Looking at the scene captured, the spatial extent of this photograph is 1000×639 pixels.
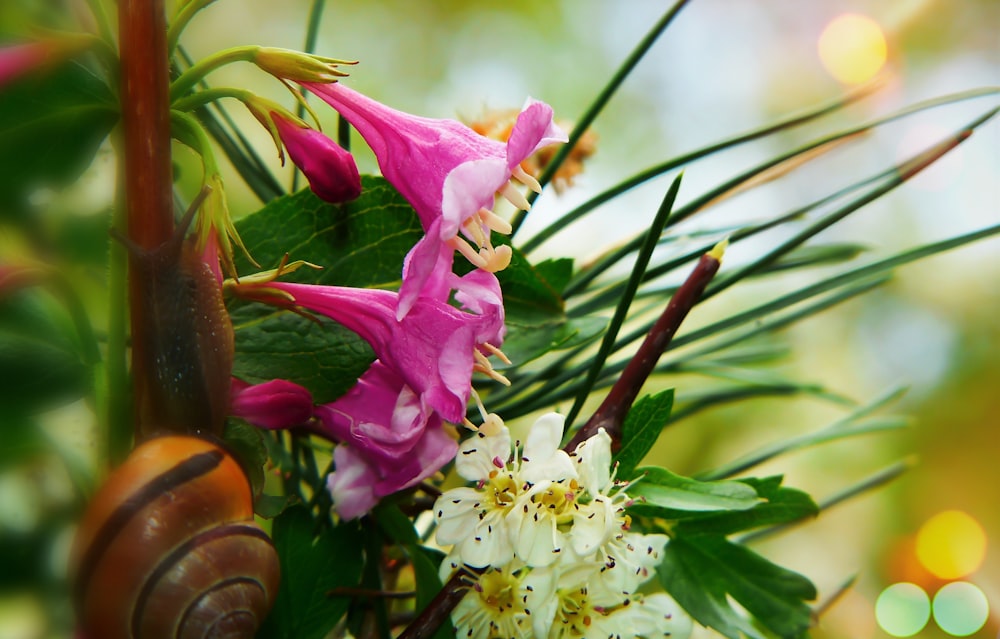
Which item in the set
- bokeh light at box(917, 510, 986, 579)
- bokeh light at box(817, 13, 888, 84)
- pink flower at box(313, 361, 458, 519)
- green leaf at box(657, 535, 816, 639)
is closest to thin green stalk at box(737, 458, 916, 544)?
green leaf at box(657, 535, 816, 639)

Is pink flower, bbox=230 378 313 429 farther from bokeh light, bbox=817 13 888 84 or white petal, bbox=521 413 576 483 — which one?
bokeh light, bbox=817 13 888 84

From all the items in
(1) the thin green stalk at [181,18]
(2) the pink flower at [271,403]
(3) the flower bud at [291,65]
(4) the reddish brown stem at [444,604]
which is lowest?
(4) the reddish brown stem at [444,604]

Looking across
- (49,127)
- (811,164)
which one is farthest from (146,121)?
(811,164)

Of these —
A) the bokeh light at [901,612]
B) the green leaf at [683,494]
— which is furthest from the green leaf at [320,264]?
the bokeh light at [901,612]

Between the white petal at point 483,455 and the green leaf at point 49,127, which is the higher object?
the green leaf at point 49,127

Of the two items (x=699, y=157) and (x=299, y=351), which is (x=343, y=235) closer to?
(x=299, y=351)

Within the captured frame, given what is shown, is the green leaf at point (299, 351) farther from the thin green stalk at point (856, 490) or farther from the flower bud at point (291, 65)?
the thin green stalk at point (856, 490)

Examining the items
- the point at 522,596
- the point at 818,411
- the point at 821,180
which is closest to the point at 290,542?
the point at 522,596
